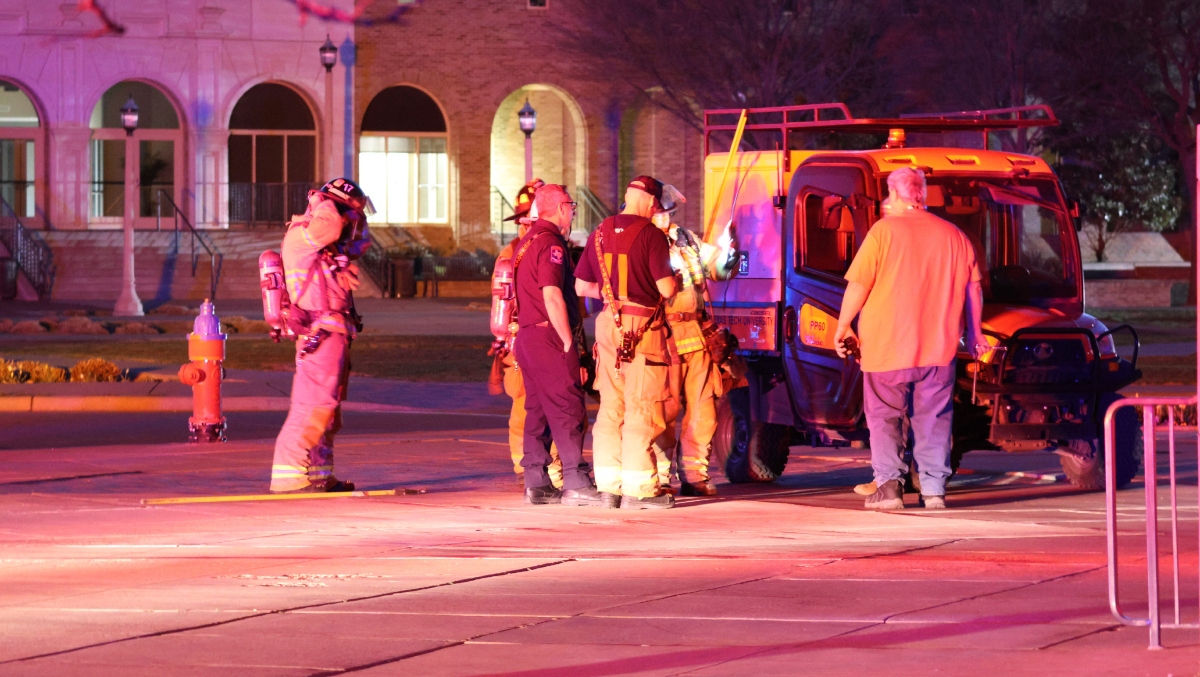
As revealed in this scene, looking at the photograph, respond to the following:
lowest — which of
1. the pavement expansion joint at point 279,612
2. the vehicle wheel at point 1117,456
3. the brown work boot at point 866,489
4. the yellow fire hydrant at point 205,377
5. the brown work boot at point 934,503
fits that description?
the pavement expansion joint at point 279,612

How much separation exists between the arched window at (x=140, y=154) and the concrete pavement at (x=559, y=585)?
38.1 metres

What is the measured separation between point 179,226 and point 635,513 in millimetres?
39677

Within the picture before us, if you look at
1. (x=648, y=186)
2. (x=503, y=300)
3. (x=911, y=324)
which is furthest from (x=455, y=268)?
(x=911, y=324)

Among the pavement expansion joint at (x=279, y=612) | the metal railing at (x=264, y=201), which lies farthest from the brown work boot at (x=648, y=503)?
the metal railing at (x=264, y=201)

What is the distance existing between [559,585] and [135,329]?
2442cm

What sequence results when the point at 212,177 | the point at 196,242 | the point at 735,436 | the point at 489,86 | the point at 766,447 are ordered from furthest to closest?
the point at 489,86 → the point at 212,177 → the point at 196,242 → the point at 735,436 → the point at 766,447

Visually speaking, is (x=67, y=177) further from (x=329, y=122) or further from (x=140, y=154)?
(x=329, y=122)

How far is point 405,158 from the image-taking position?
52094mm

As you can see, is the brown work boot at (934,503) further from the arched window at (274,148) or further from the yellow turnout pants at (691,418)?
the arched window at (274,148)

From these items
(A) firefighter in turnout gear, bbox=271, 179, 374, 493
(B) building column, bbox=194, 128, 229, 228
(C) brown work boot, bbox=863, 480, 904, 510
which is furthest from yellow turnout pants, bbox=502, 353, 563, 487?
(B) building column, bbox=194, 128, 229, 228

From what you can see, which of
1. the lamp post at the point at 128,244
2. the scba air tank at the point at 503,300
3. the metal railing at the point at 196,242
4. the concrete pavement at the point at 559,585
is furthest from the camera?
the metal railing at the point at 196,242

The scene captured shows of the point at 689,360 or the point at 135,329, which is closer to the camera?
the point at 689,360

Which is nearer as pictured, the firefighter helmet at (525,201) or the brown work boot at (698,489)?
the brown work boot at (698,489)

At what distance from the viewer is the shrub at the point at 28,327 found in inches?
1196
